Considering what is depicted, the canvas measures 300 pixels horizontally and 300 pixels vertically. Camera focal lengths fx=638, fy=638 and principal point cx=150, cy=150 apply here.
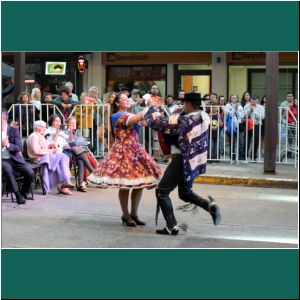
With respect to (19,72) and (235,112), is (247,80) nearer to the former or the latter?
(235,112)

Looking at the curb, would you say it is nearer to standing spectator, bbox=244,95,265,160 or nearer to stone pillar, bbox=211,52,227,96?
standing spectator, bbox=244,95,265,160

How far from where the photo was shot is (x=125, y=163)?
7641 millimetres

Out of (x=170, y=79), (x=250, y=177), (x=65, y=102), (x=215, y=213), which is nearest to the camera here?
(x=215, y=213)

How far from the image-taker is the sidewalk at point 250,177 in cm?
1158

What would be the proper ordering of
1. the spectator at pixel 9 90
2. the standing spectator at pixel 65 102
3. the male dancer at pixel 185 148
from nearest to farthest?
1. the male dancer at pixel 185 148
2. the standing spectator at pixel 65 102
3. the spectator at pixel 9 90

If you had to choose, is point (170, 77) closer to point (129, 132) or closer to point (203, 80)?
point (203, 80)

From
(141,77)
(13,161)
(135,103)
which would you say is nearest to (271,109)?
(135,103)

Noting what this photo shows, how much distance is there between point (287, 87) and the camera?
19.3 metres

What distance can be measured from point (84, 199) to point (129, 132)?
2559 millimetres

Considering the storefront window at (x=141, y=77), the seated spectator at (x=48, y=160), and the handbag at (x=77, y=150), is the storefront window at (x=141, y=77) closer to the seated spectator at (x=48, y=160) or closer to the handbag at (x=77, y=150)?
the handbag at (x=77, y=150)

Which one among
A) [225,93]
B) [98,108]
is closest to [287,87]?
[225,93]

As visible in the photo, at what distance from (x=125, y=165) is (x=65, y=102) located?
599 cm

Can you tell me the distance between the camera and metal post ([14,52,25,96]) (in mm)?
12812

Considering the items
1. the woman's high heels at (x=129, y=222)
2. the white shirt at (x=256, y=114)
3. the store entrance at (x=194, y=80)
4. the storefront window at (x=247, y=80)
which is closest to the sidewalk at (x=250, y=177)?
the white shirt at (x=256, y=114)
